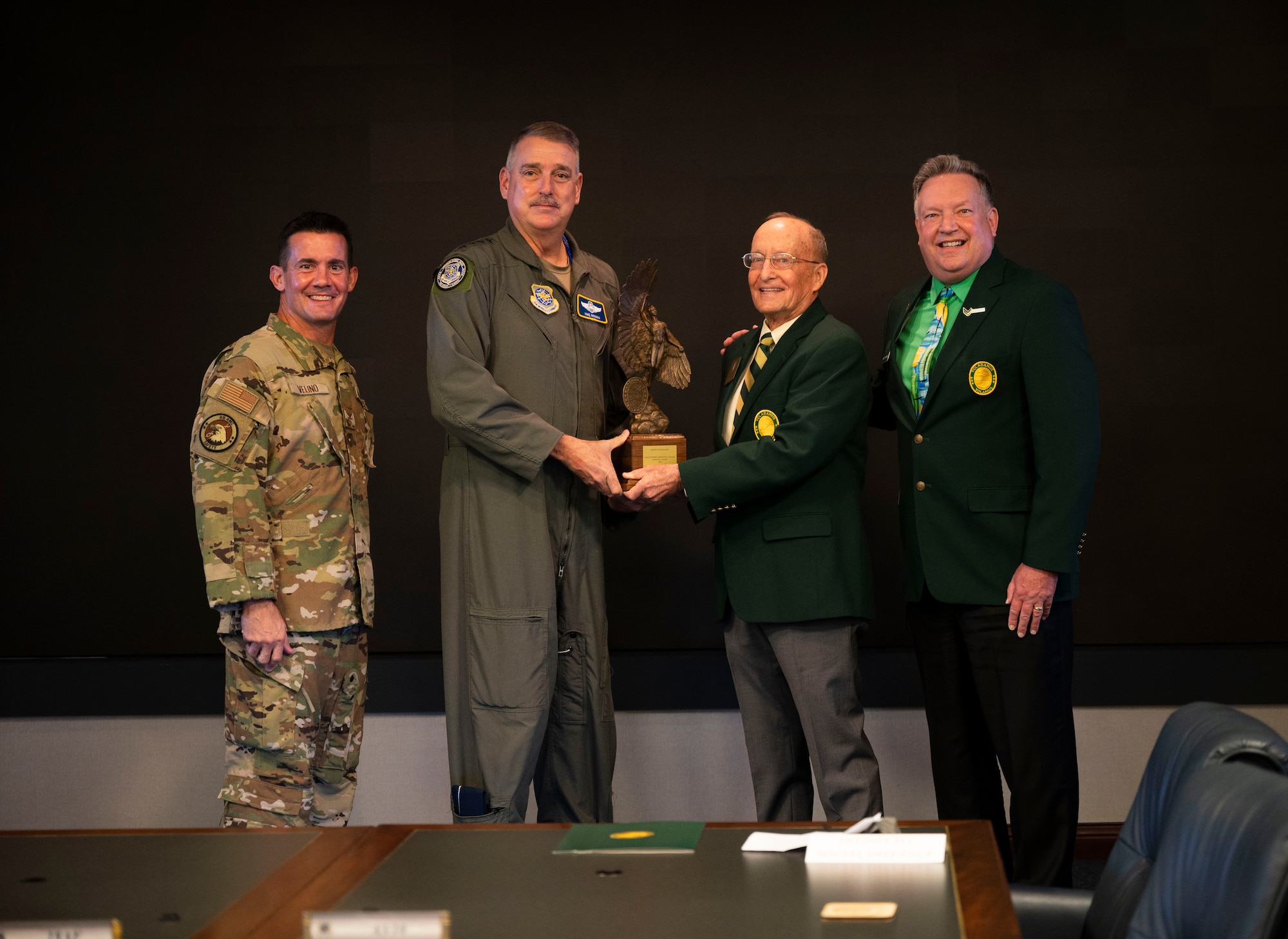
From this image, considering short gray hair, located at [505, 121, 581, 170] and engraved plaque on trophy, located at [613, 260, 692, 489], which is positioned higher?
short gray hair, located at [505, 121, 581, 170]

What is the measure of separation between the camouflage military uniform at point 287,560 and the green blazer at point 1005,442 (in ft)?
4.62

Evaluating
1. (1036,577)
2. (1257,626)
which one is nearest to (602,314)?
(1036,577)

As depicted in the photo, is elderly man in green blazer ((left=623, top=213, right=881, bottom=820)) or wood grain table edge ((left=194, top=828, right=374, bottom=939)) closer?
wood grain table edge ((left=194, top=828, right=374, bottom=939))

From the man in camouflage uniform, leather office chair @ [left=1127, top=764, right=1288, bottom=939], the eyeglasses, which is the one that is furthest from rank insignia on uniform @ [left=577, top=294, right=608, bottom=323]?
leather office chair @ [left=1127, top=764, right=1288, bottom=939]

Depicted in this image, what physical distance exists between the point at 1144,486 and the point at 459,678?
2209 millimetres

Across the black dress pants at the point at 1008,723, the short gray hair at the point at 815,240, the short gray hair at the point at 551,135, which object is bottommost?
the black dress pants at the point at 1008,723

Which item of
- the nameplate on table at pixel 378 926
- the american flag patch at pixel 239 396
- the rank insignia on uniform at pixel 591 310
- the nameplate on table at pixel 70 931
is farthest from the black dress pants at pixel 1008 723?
the nameplate on table at pixel 70 931

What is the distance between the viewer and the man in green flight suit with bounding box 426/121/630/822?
2.89 metres

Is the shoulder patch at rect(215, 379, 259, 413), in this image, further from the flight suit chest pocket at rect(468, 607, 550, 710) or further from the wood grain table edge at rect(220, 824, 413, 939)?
the wood grain table edge at rect(220, 824, 413, 939)

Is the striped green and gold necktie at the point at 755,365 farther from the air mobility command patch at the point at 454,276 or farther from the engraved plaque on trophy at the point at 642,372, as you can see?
the air mobility command patch at the point at 454,276

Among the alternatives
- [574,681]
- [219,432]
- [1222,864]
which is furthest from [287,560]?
[1222,864]

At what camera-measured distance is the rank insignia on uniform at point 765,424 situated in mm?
3037

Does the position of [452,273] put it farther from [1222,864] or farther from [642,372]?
[1222,864]

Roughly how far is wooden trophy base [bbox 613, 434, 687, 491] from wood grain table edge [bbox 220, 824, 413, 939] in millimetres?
1365
